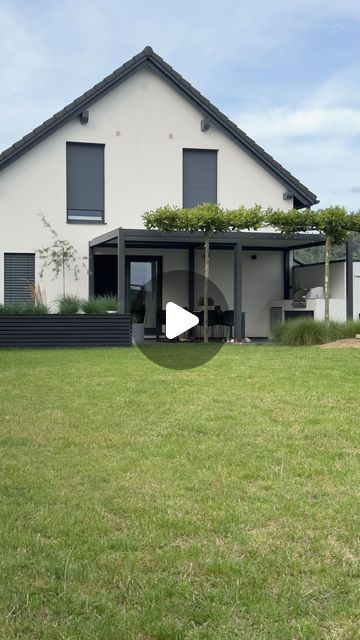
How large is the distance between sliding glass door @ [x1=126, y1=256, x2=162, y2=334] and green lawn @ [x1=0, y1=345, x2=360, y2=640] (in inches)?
498

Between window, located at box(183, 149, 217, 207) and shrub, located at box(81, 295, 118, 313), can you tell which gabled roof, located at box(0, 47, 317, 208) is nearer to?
window, located at box(183, 149, 217, 207)

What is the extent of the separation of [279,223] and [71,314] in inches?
220

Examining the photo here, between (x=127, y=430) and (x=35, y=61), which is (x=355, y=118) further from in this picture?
(x=127, y=430)

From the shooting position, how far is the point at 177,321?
939 cm

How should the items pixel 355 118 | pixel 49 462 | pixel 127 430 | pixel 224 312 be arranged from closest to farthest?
pixel 49 462
pixel 127 430
pixel 224 312
pixel 355 118

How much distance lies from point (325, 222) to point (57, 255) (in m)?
7.22

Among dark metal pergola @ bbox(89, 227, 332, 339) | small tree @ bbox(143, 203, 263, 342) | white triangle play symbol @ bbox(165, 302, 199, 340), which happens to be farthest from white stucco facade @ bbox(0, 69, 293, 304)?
white triangle play symbol @ bbox(165, 302, 199, 340)

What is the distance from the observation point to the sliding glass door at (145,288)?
21188 mm

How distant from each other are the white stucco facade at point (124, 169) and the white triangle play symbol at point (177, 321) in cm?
1050

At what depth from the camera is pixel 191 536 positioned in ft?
12.8

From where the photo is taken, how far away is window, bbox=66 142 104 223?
19.8 meters

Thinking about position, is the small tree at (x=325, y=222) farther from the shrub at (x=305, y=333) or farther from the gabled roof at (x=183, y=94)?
the gabled roof at (x=183, y=94)

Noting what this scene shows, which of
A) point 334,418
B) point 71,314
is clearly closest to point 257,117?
point 71,314
